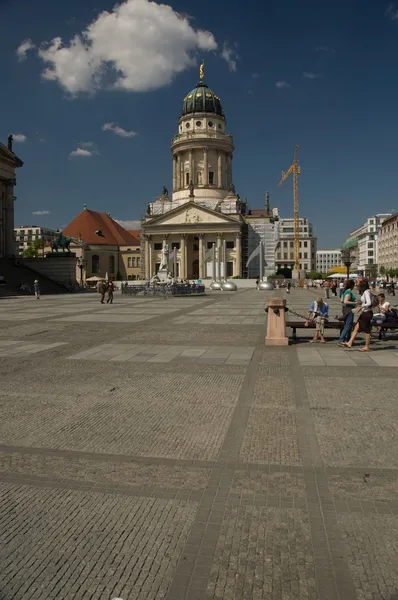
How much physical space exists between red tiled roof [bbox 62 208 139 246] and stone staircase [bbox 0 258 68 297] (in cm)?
4332

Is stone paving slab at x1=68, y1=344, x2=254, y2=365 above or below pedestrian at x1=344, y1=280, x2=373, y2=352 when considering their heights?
below

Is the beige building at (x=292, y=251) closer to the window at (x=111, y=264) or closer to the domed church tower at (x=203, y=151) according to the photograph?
the domed church tower at (x=203, y=151)

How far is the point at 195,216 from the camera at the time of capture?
94812 millimetres

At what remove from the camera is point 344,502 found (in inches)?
168

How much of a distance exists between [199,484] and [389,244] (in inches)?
5513

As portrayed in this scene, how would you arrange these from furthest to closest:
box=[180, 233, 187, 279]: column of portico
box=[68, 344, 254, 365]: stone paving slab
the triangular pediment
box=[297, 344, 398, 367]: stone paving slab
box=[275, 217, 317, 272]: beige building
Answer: box=[275, 217, 317, 272]: beige building, box=[180, 233, 187, 279]: column of portico, the triangular pediment, box=[68, 344, 254, 365]: stone paving slab, box=[297, 344, 398, 367]: stone paving slab

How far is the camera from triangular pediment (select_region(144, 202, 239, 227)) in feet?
307

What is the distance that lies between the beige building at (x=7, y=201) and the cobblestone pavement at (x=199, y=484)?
54.9 meters

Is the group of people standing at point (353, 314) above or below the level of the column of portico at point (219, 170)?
below

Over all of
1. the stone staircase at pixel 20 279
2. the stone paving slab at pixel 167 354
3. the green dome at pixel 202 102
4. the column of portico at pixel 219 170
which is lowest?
the stone paving slab at pixel 167 354

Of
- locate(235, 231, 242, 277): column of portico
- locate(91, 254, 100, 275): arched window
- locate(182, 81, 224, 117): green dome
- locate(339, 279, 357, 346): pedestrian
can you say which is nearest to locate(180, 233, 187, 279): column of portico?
locate(235, 231, 242, 277): column of portico

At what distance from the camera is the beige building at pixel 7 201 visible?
59.8 meters

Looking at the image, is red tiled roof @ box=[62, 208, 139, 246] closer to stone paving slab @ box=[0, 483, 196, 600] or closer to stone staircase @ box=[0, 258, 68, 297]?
stone staircase @ box=[0, 258, 68, 297]

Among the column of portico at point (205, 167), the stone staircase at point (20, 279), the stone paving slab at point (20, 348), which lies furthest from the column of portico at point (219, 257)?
the stone paving slab at point (20, 348)
